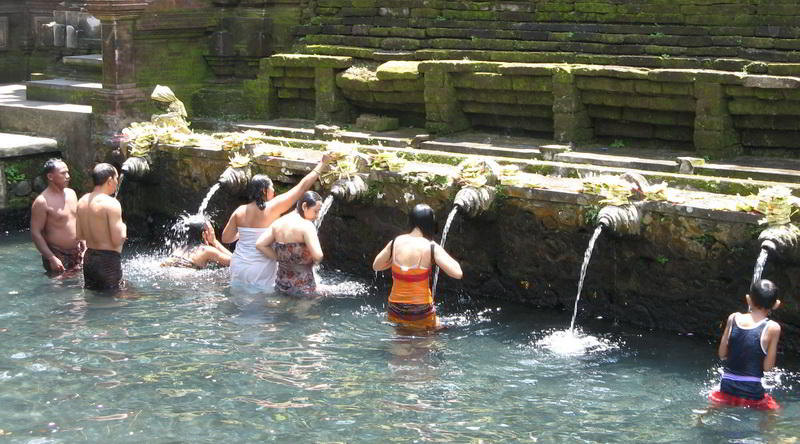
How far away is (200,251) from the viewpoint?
12016 millimetres

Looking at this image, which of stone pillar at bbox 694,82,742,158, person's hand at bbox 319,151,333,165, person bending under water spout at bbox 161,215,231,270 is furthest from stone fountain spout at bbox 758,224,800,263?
person bending under water spout at bbox 161,215,231,270

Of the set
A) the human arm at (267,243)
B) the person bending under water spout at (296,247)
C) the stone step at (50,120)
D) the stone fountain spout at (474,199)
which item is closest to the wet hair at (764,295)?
the stone fountain spout at (474,199)

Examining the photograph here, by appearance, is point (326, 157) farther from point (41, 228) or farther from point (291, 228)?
point (41, 228)

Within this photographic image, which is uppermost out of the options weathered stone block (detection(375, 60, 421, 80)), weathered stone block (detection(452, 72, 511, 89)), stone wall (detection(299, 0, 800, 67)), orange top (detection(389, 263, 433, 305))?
stone wall (detection(299, 0, 800, 67))

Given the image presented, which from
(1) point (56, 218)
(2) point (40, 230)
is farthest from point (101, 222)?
(2) point (40, 230)

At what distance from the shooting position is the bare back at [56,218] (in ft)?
37.9

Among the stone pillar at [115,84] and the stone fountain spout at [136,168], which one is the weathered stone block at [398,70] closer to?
the stone fountain spout at [136,168]

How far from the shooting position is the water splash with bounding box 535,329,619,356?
31.1 ft

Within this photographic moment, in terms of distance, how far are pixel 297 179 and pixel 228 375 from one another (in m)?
3.88

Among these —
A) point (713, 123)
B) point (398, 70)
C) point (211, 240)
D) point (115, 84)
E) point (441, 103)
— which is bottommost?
point (211, 240)

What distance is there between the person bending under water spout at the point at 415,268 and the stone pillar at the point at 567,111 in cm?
336

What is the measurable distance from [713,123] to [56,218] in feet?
21.7

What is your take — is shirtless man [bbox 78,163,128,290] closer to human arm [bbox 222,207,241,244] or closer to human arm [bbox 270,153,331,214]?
human arm [bbox 222,207,241,244]

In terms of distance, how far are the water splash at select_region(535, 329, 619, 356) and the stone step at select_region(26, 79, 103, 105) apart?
828cm
